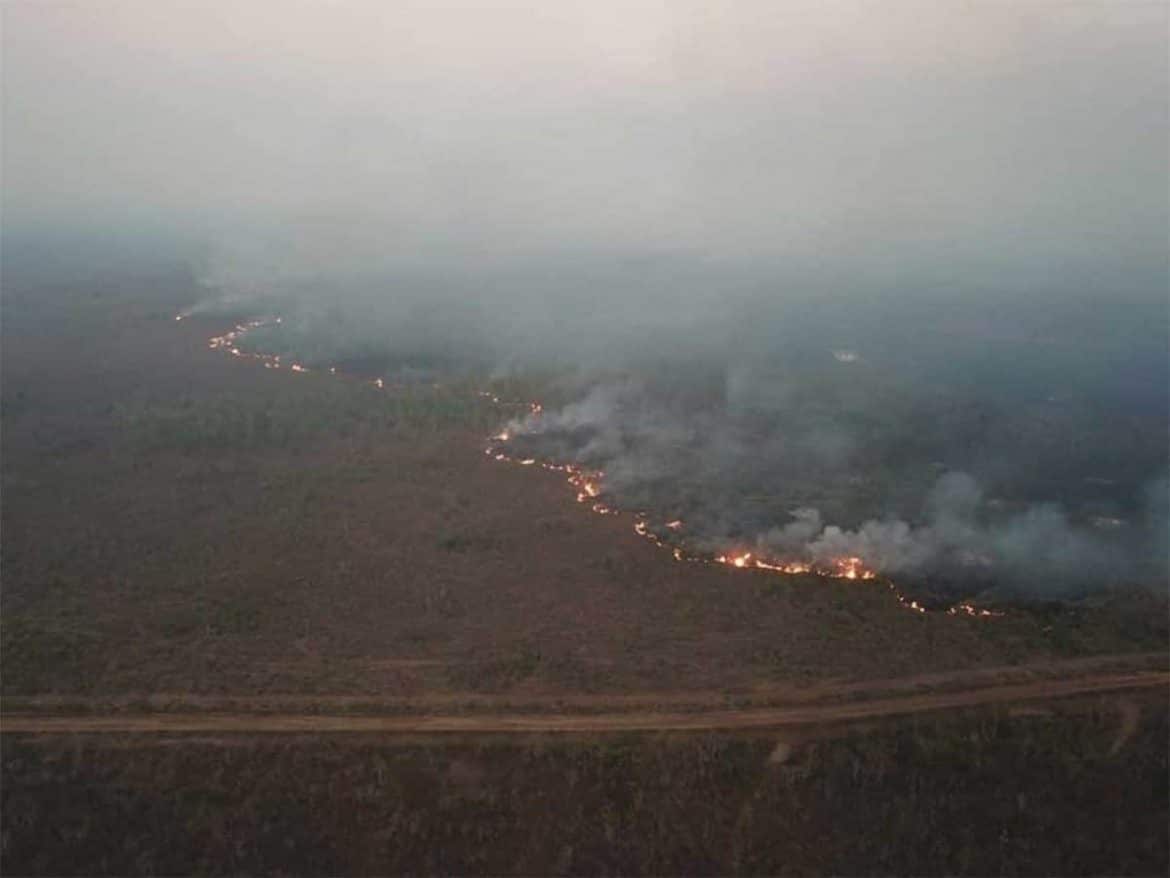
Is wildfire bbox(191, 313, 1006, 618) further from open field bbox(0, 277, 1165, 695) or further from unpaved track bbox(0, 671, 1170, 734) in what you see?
unpaved track bbox(0, 671, 1170, 734)

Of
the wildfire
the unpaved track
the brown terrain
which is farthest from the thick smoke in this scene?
the unpaved track

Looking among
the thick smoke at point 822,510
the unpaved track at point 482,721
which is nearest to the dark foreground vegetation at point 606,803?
the unpaved track at point 482,721

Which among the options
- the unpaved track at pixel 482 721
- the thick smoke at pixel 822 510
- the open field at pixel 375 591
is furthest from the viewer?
the thick smoke at pixel 822 510

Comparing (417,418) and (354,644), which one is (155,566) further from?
(417,418)

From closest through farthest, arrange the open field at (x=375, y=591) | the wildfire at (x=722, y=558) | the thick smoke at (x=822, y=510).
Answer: the open field at (x=375, y=591)
the wildfire at (x=722, y=558)
the thick smoke at (x=822, y=510)

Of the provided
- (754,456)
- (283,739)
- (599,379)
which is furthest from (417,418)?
(283,739)

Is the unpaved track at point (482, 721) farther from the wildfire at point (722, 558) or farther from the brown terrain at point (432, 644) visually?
the wildfire at point (722, 558)
